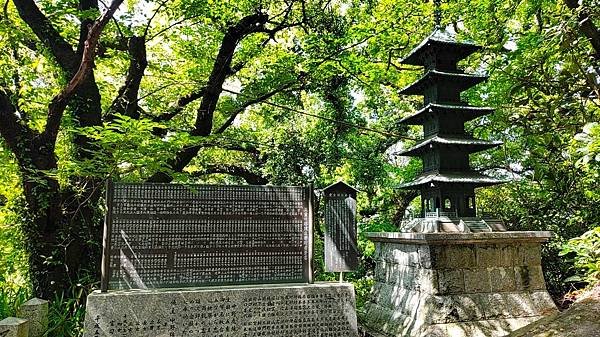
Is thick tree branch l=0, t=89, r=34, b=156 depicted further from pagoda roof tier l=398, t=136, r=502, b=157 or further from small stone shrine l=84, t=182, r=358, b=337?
pagoda roof tier l=398, t=136, r=502, b=157

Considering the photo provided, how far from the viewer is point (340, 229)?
527cm

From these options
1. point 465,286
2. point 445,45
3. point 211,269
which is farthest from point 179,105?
point 465,286

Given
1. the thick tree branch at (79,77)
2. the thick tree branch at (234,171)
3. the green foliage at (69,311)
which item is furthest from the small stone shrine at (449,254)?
the thick tree branch at (234,171)

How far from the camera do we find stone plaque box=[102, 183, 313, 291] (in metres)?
4.42

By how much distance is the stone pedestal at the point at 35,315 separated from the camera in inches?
191

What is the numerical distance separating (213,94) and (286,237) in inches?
181

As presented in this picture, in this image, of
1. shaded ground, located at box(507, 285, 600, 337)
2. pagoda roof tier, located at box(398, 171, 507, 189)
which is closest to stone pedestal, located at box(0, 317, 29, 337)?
shaded ground, located at box(507, 285, 600, 337)

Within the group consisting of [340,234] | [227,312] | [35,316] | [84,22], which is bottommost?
[35,316]

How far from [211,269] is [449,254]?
3469mm

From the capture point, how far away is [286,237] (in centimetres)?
496

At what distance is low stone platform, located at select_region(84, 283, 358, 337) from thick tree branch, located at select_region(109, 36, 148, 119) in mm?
4455

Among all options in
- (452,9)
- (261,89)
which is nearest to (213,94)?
(261,89)

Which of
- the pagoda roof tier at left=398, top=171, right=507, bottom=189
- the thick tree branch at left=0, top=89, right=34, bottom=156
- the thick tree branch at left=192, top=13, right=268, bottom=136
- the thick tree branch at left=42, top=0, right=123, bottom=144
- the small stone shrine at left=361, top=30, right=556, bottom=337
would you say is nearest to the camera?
→ the thick tree branch at left=42, top=0, right=123, bottom=144

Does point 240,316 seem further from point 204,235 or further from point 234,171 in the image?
point 234,171
